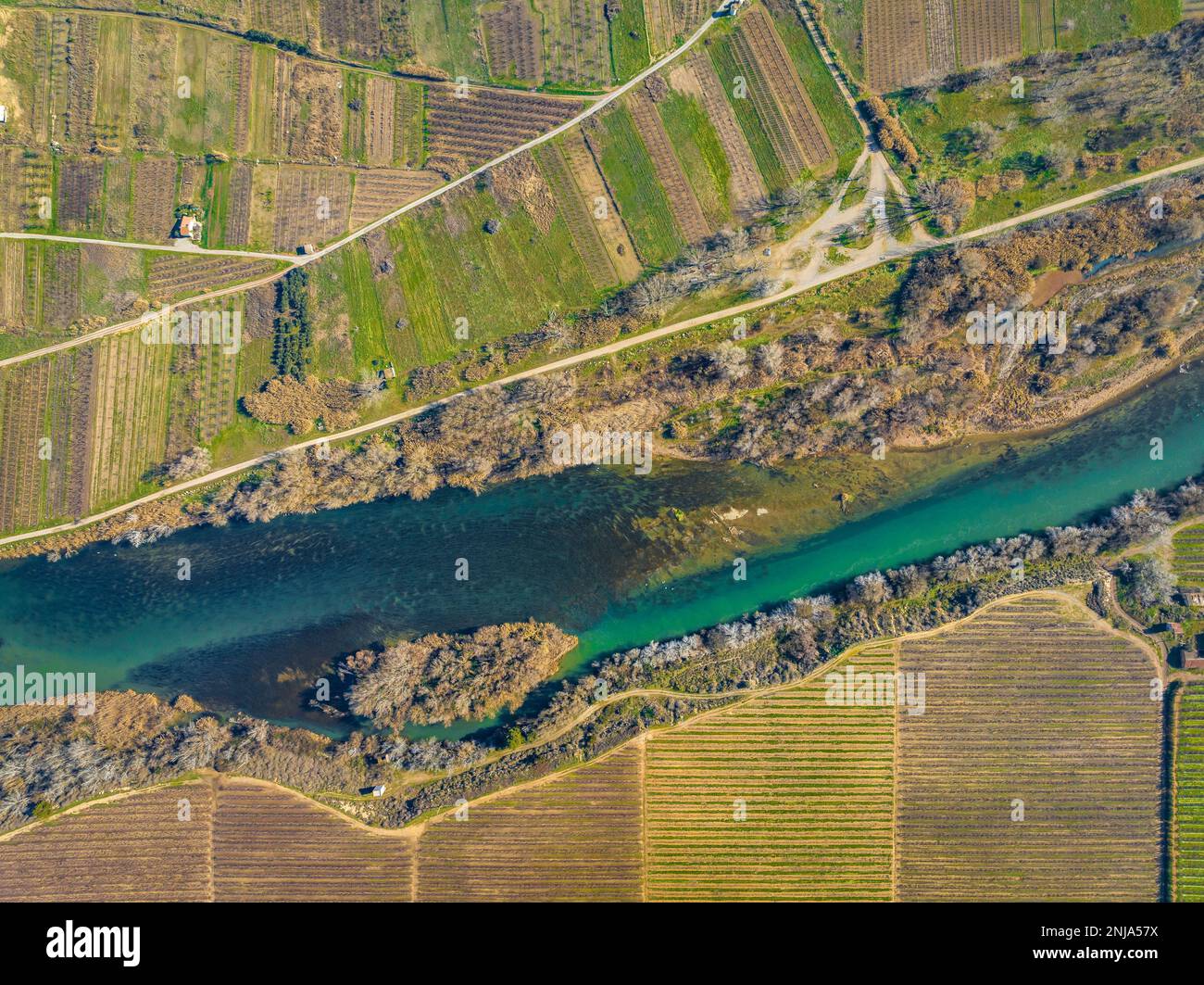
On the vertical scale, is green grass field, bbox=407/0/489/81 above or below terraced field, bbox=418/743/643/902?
above

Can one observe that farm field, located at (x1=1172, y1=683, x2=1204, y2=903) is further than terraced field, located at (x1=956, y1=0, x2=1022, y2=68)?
No

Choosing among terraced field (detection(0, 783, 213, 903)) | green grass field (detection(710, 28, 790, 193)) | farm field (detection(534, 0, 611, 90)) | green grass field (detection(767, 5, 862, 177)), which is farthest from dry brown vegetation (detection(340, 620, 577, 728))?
green grass field (detection(767, 5, 862, 177))

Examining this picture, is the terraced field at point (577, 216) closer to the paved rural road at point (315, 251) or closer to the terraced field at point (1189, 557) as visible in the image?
the paved rural road at point (315, 251)

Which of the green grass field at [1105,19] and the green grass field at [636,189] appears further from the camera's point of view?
the green grass field at [636,189]

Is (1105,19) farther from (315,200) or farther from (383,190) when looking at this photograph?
(315,200)

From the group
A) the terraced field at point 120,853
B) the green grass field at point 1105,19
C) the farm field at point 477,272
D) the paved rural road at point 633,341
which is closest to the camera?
the terraced field at point 120,853

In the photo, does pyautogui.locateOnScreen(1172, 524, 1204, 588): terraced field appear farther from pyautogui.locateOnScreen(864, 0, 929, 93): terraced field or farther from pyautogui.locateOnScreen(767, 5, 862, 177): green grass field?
pyautogui.locateOnScreen(864, 0, 929, 93): terraced field

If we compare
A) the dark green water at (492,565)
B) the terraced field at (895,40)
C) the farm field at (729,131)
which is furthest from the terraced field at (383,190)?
the terraced field at (895,40)
